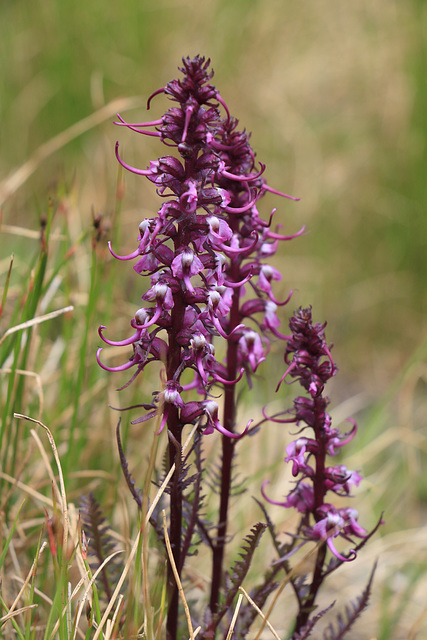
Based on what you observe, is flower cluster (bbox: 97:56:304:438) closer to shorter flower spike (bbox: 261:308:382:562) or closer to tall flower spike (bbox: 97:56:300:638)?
tall flower spike (bbox: 97:56:300:638)

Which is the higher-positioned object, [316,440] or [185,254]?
[185,254]

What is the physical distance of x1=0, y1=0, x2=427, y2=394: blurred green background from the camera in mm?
5172

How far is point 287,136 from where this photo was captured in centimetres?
581

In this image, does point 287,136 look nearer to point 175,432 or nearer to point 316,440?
point 316,440

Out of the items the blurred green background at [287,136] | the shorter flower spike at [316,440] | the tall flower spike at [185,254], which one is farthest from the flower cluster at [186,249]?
the blurred green background at [287,136]

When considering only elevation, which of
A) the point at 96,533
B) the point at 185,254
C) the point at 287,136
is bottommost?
the point at 96,533

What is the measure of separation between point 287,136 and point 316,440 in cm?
457

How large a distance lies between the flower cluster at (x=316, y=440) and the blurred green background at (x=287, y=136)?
3058 millimetres

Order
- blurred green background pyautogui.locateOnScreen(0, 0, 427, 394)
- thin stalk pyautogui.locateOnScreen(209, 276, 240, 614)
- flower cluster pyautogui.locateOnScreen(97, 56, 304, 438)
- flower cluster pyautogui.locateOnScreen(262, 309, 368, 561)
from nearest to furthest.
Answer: flower cluster pyautogui.locateOnScreen(97, 56, 304, 438) → flower cluster pyautogui.locateOnScreen(262, 309, 368, 561) → thin stalk pyautogui.locateOnScreen(209, 276, 240, 614) → blurred green background pyautogui.locateOnScreen(0, 0, 427, 394)

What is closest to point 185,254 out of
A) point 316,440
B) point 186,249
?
point 186,249

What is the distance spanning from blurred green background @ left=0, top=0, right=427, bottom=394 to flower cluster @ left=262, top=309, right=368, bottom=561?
10.0 feet

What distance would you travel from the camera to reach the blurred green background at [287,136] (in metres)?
5.17

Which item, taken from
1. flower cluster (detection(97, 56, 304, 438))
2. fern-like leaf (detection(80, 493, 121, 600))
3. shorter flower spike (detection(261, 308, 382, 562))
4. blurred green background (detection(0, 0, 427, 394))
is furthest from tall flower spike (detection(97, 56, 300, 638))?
blurred green background (detection(0, 0, 427, 394))

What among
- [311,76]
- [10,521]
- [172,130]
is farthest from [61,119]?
[172,130]
